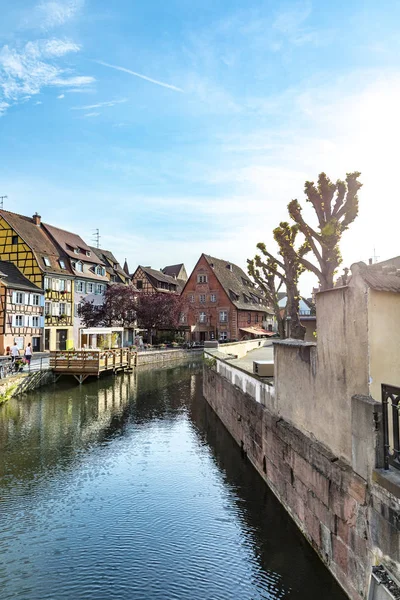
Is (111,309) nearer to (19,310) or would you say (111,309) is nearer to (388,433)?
(19,310)

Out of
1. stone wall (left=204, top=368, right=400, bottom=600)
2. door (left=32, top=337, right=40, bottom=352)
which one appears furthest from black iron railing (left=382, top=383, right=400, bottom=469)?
door (left=32, top=337, right=40, bottom=352)

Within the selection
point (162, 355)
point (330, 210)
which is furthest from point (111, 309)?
point (330, 210)

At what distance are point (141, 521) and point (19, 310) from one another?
34.5 m

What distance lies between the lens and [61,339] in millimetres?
49312

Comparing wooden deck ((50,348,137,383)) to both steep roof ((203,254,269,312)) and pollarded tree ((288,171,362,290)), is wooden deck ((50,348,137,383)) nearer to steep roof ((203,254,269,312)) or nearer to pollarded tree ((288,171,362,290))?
pollarded tree ((288,171,362,290))

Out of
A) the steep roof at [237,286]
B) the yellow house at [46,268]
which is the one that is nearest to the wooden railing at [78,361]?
the yellow house at [46,268]

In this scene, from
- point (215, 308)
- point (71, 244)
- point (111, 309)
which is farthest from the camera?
point (215, 308)

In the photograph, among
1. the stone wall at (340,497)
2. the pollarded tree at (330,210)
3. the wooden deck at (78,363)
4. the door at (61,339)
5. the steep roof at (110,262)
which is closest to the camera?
the stone wall at (340,497)

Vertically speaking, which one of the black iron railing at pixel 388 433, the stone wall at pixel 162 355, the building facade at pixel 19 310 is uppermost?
the building facade at pixel 19 310

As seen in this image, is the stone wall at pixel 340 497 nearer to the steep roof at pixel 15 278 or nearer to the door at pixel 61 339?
the steep roof at pixel 15 278

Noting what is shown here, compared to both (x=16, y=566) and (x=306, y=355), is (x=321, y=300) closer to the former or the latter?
(x=306, y=355)

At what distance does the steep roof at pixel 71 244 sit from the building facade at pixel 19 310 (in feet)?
24.5

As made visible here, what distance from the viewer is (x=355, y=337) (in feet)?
23.2

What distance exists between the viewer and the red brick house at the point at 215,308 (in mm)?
66625
